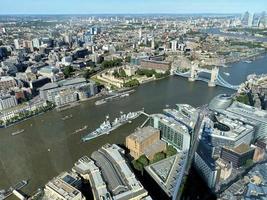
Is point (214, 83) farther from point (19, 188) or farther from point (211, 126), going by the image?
point (19, 188)

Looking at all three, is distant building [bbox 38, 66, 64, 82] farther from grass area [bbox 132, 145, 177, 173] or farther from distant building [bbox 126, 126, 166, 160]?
grass area [bbox 132, 145, 177, 173]

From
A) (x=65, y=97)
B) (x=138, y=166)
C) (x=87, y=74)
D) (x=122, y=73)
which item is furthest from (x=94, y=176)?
(x=87, y=74)

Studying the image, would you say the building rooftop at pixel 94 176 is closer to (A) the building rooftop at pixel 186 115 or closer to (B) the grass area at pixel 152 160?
(B) the grass area at pixel 152 160

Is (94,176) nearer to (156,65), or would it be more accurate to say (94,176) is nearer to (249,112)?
(249,112)

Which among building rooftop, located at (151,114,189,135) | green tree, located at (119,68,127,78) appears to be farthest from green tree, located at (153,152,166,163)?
green tree, located at (119,68,127,78)

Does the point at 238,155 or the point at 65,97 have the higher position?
the point at 238,155
